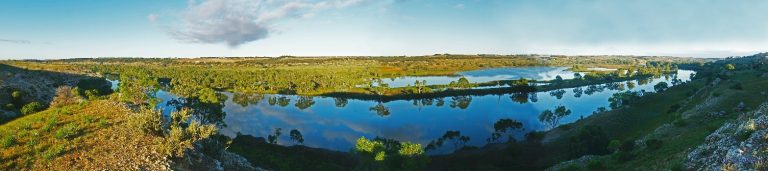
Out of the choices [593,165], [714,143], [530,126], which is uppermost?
[714,143]

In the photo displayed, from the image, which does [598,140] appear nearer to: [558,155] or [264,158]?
[558,155]

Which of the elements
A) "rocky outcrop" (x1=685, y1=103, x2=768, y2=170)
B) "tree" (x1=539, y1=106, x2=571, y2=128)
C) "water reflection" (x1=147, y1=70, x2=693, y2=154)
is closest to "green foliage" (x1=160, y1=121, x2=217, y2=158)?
"rocky outcrop" (x1=685, y1=103, x2=768, y2=170)

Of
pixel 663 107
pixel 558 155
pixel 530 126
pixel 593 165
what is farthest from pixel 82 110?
A: pixel 663 107

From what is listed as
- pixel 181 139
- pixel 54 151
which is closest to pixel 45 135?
Result: pixel 54 151

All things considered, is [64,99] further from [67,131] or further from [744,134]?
[744,134]

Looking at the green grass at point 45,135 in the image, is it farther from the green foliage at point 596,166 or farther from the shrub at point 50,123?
the green foliage at point 596,166

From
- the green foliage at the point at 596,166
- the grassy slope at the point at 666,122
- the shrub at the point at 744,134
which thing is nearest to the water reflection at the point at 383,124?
the grassy slope at the point at 666,122
